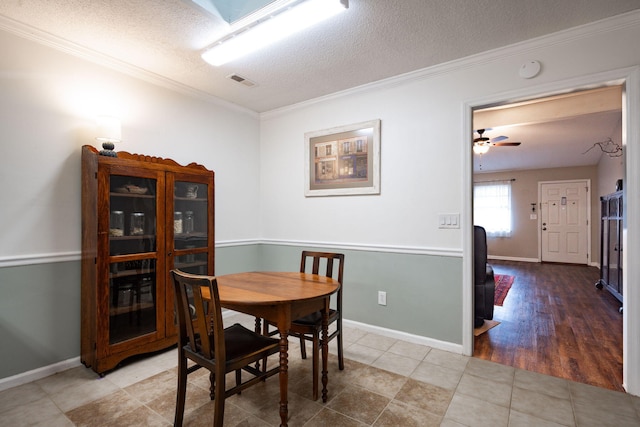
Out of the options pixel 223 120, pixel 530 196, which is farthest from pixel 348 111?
pixel 530 196

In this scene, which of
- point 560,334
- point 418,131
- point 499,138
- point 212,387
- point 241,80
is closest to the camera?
point 212,387

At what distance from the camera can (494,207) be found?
8531mm

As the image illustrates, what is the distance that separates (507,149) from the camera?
6152 mm

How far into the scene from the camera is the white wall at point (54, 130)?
2150 mm

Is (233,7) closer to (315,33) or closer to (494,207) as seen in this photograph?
(315,33)

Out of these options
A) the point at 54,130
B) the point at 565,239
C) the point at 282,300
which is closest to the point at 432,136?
the point at 282,300

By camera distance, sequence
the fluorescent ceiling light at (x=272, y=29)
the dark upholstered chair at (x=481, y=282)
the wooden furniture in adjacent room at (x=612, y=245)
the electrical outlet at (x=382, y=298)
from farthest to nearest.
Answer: the wooden furniture in adjacent room at (x=612, y=245) → the dark upholstered chair at (x=481, y=282) → the electrical outlet at (x=382, y=298) → the fluorescent ceiling light at (x=272, y=29)

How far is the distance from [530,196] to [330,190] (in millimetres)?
6979

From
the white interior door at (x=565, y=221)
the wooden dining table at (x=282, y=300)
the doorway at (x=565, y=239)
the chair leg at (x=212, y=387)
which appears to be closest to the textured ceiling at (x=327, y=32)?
the wooden dining table at (x=282, y=300)

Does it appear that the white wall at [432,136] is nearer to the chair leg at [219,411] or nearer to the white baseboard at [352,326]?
the white baseboard at [352,326]

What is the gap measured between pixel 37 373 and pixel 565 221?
9.58 meters

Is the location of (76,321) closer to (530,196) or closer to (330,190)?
(330,190)

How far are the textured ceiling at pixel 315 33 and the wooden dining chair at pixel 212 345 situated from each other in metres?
1.68

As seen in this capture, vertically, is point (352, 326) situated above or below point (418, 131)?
below
